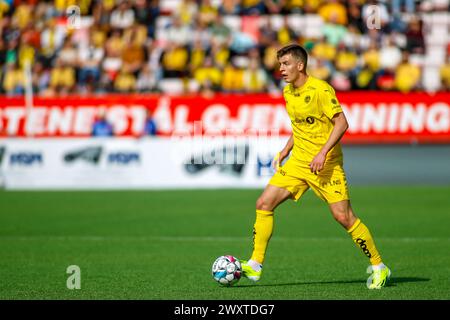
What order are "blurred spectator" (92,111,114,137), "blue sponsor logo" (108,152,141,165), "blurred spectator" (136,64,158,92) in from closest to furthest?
"blue sponsor logo" (108,152,141,165), "blurred spectator" (92,111,114,137), "blurred spectator" (136,64,158,92)

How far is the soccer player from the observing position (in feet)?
30.1

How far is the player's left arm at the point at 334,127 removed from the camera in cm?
887

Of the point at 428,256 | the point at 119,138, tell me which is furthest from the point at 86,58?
the point at 428,256

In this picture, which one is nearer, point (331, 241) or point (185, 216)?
point (331, 241)

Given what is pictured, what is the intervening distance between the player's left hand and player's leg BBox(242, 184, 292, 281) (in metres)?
0.60

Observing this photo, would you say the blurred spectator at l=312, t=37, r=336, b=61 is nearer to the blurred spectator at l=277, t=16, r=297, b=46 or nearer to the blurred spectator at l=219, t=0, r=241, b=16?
the blurred spectator at l=277, t=16, r=297, b=46

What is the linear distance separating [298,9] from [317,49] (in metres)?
2.17

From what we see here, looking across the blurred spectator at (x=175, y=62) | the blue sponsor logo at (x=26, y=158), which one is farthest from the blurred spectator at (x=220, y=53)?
the blue sponsor logo at (x=26, y=158)

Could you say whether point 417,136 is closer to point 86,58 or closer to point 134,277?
point 86,58

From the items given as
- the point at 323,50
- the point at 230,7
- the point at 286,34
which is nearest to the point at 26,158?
the point at 286,34

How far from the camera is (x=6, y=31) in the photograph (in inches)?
1164
